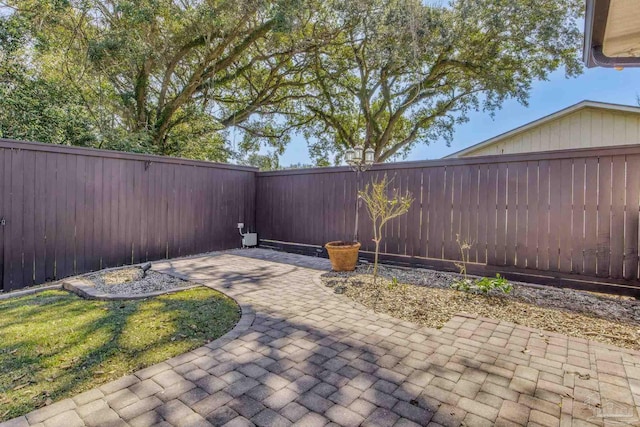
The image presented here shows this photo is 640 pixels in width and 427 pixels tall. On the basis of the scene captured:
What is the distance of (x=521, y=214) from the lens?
460 cm

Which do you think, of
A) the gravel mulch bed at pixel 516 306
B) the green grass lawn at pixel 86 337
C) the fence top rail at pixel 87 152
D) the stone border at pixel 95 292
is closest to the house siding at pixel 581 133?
the gravel mulch bed at pixel 516 306

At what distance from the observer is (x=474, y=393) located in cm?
189

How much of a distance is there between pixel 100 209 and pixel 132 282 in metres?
1.69

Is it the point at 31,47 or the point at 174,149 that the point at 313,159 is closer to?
the point at 174,149

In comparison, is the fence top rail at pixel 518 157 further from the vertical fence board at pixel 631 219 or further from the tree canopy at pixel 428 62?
the tree canopy at pixel 428 62

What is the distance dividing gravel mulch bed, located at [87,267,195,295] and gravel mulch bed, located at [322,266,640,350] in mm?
2129

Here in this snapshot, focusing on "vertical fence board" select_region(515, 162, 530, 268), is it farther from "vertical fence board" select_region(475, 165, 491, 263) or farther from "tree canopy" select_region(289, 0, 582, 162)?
"tree canopy" select_region(289, 0, 582, 162)

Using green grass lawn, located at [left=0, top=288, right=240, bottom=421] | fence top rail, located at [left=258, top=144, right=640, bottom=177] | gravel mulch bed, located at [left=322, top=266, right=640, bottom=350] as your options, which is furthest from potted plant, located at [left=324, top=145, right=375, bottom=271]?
green grass lawn, located at [left=0, top=288, right=240, bottom=421]

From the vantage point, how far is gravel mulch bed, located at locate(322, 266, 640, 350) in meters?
2.96

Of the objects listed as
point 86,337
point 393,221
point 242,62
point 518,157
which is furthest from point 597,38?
point 242,62

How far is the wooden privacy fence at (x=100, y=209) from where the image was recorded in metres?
Result: 4.34

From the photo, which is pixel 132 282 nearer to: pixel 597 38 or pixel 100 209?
pixel 100 209

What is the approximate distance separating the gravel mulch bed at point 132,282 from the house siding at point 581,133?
893 cm

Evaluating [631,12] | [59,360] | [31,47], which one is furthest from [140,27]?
[631,12]
